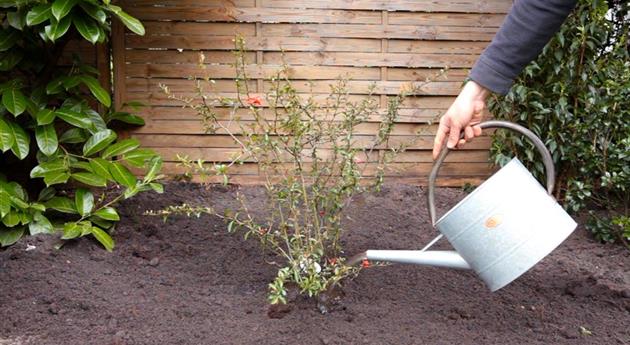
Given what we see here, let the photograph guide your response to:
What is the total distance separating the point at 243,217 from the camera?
11.4ft

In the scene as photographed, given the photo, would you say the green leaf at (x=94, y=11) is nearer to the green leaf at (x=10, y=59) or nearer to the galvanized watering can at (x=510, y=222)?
the green leaf at (x=10, y=59)

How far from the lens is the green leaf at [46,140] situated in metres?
3.03

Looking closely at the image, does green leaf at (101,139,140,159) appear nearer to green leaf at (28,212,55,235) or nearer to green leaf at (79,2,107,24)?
green leaf at (28,212,55,235)

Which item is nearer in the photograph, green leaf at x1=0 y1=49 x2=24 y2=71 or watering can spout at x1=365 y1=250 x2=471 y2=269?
watering can spout at x1=365 y1=250 x2=471 y2=269

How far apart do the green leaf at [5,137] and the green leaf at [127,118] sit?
2.67 ft

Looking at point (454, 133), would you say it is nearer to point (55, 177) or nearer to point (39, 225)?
point (55, 177)

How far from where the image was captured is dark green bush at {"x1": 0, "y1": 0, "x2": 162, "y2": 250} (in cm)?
293

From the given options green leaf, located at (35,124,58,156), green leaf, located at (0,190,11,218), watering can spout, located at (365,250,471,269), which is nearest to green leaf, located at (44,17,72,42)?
green leaf, located at (35,124,58,156)

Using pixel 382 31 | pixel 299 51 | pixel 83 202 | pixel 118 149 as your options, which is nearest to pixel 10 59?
pixel 118 149

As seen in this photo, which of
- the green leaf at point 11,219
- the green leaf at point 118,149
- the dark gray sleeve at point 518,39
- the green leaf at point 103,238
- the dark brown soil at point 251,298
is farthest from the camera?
the green leaf at point 118,149

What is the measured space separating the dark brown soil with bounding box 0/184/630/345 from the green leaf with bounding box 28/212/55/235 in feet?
0.26

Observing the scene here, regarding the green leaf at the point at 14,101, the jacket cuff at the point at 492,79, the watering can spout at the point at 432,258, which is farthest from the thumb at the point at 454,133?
the green leaf at the point at 14,101

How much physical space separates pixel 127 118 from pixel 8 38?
83 centimetres

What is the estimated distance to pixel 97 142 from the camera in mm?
3189
